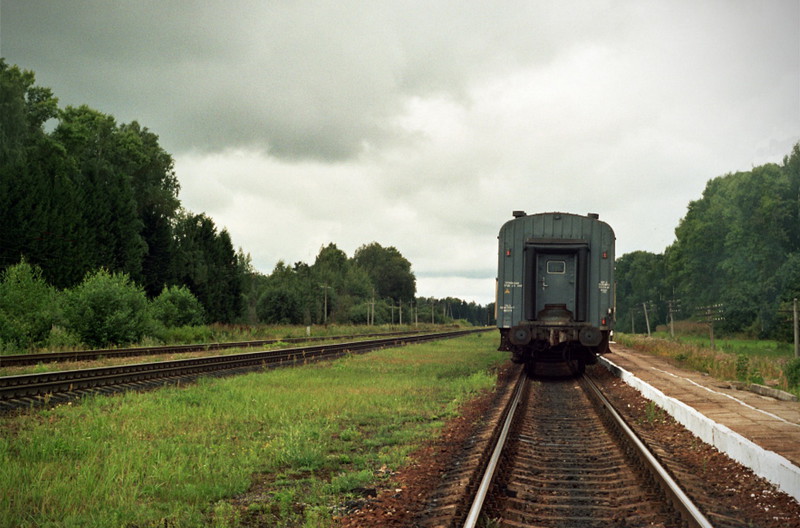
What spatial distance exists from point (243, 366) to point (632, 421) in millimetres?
14003

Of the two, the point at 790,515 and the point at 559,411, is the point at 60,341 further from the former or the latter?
the point at 790,515

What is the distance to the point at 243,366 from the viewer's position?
70.7ft

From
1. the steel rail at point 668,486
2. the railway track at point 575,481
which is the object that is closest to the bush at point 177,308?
the railway track at point 575,481

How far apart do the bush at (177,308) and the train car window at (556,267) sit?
29.4m

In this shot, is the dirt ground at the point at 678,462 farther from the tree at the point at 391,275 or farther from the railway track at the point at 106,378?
the tree at the point at 391,275

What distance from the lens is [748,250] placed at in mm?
61188

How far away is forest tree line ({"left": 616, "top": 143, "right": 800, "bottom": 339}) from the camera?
2276 inches

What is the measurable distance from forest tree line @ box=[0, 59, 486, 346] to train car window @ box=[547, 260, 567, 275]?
63.1ft

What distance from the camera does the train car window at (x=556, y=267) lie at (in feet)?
56.9

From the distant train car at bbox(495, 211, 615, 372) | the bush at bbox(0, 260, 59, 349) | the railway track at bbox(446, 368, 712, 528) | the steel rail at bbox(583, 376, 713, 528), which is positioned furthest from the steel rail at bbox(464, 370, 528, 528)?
the bush at bbox(0, 260, 59, 349)

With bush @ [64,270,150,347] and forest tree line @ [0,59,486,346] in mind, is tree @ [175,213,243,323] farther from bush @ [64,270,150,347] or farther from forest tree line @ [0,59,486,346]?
bush @ [64,270,150,347]

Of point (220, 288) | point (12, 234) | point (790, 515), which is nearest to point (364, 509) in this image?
point (790, 515)

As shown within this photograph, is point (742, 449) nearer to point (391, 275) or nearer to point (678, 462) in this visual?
point (678, 462)

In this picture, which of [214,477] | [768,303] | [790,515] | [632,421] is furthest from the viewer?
[768,303]
